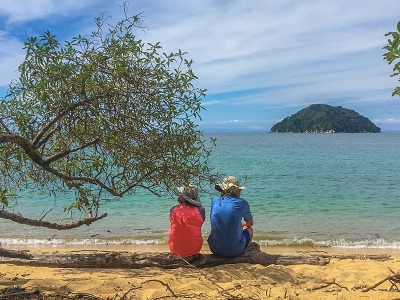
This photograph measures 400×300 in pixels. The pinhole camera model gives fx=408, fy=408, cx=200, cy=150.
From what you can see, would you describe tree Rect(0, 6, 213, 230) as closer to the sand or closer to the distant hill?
the sand

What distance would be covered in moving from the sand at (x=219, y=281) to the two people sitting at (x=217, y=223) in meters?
0.36

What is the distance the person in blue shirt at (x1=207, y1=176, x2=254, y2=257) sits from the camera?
22.7 feet

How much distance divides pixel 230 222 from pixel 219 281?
105cm

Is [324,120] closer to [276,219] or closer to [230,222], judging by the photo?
[276,219]

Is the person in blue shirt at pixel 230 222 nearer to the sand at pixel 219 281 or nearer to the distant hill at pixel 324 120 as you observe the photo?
the sand at pixel 219 281

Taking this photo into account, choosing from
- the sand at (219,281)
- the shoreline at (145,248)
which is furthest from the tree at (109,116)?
the shoreline at (145,248)

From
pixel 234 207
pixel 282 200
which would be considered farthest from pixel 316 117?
pixel 234 207

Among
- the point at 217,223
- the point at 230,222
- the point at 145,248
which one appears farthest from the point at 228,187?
the point at 145,248

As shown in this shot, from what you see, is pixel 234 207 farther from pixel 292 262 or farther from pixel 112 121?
pixel 112 121

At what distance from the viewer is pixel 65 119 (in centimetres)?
486

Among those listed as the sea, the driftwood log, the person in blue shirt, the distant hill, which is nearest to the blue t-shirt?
the person in blue shirt

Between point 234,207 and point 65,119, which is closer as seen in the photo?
point 65,119

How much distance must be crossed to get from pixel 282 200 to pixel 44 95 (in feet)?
50.9

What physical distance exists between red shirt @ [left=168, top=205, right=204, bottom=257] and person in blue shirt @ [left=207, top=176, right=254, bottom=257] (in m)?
0.30
